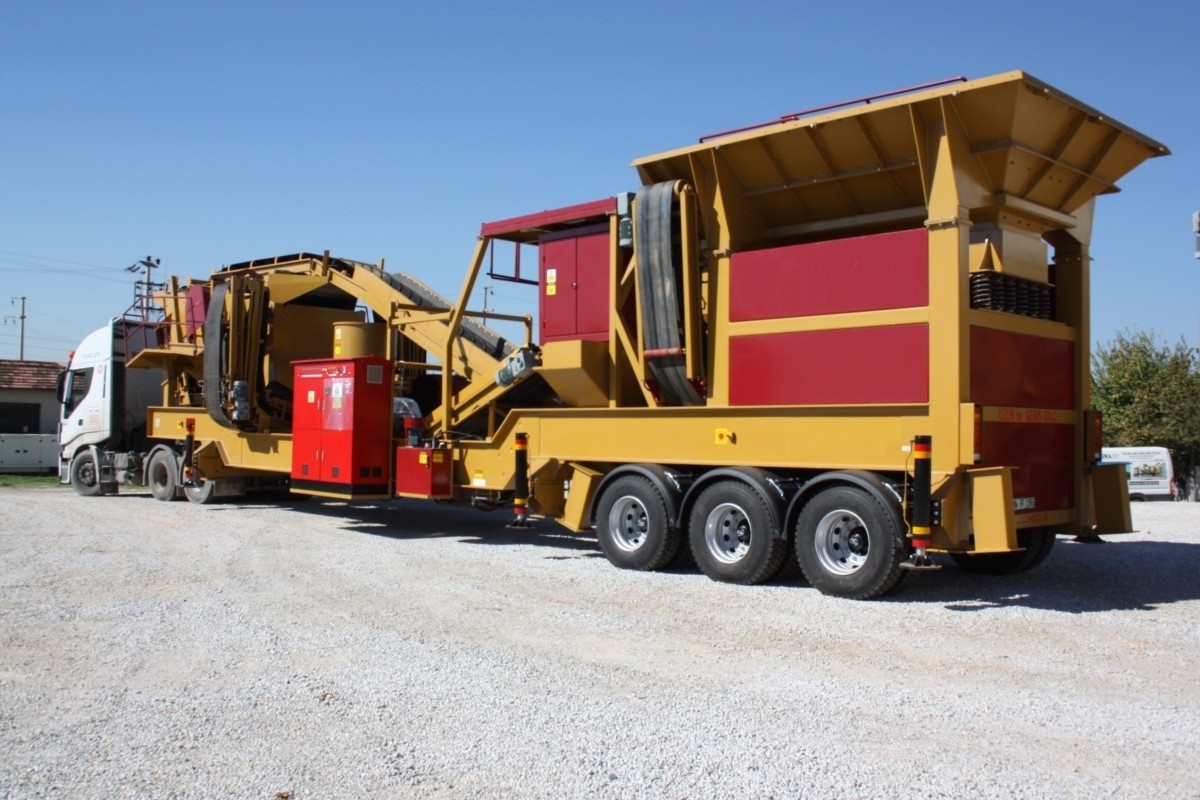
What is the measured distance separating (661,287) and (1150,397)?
37511 millimetres

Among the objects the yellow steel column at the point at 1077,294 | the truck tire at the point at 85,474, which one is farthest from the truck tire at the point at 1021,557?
the truck tire at the point at 85,474

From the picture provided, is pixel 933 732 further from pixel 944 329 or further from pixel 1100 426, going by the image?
pixel 1100 426

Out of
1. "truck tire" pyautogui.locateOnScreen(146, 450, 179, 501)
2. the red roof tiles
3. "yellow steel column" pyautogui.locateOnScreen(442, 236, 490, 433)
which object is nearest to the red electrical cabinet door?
"yellow steel column" pyautogui.locateOnScreen(442, 236, 490, 433)

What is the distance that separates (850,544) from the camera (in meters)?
8.91

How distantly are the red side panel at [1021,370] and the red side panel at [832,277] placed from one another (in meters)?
Answer: 0.68

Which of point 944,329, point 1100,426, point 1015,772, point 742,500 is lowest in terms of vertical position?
point 1015,772

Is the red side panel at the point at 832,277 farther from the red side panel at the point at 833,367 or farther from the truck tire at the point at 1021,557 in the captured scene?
the truck tire at the point at 1021,557

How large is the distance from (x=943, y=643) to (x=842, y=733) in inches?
92.4

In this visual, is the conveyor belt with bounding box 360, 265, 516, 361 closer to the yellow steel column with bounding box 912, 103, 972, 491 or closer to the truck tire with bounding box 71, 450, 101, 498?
the yellow steel column with bounding box 912, 103, 972, 491

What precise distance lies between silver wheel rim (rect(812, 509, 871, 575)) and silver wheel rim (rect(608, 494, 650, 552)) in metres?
2.07

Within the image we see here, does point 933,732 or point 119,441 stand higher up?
point 119,441

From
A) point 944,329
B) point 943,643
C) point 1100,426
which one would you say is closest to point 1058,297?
point 1100,426

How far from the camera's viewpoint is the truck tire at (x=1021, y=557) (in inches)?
398

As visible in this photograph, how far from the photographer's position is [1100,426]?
33.8 ft
